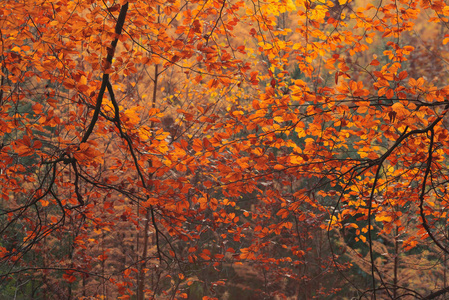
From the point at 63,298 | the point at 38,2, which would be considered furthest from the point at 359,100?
the point at 63,298

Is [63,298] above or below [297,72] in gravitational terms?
below

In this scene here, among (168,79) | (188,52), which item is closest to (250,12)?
(188,52)

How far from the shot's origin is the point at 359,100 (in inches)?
73.9

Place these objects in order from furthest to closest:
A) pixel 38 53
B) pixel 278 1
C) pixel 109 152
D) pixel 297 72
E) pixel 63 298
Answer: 1. pixel 297 72
2. pixel 63 298
3. pixel 109 152
4. pixel 38 53
5. pixel 278 1

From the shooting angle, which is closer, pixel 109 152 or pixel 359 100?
pixel 359 100

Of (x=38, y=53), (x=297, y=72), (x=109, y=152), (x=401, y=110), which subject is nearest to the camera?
(x=401, y=110)

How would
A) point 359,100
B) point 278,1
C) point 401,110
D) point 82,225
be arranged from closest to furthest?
point 401,110 < point 359,100 < point 278,1 < point 82,225

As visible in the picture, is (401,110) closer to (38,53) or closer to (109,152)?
(38,53)

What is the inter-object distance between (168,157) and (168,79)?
326 cm

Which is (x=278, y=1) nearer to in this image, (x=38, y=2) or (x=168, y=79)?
(x=38, y=2)

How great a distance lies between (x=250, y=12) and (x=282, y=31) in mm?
266

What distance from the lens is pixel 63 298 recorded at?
5.65 m

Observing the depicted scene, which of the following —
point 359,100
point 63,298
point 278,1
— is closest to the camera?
point 359,100

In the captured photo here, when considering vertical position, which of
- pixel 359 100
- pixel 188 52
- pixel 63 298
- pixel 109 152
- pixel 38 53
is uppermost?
pixel 109 152
